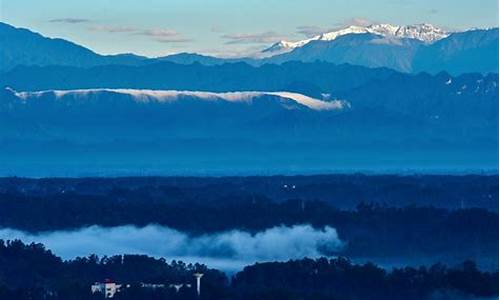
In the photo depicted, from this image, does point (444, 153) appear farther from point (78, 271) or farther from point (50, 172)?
point (78, 271)

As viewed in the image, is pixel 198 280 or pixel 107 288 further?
pixel 198 280

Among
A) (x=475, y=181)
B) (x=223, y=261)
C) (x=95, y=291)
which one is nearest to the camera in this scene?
(x=95, y=291)

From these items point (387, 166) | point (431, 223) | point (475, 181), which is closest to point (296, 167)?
point (387, 166)

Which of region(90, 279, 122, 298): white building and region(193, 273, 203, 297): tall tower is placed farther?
region(90, 279, 122, 298): white building

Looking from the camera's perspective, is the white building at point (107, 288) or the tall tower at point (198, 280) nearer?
the tall tower at point (198, 280)

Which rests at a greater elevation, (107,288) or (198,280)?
(198,280)

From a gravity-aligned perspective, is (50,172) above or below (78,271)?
above

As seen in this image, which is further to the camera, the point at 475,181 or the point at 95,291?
the point at 475,181

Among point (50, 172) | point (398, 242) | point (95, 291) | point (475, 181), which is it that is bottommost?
point (95, 291)
